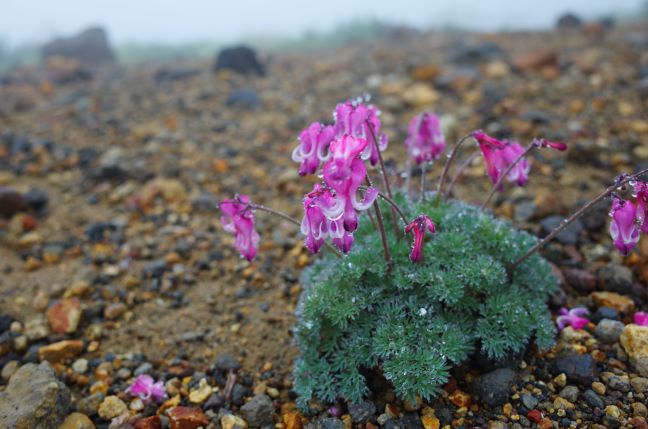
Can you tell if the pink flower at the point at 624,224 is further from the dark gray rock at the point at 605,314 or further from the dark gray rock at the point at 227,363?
the dark gray rock at the point at 227,363

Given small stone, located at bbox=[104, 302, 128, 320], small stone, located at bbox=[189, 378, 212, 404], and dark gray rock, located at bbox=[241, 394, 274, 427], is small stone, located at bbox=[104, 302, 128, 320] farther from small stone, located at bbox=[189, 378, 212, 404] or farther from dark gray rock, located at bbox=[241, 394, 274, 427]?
dark gray rock, located at bbox=[241, 394, 274, 427]

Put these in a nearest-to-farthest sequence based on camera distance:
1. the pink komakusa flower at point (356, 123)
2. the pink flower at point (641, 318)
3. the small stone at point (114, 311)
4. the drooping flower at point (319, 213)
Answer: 1. the drooping flower at point (319, 213)
2. the pink komakusa flower at point (356, 123)
3. the pink flower at point (641, 318)
4. the small stone at point (114, 311)

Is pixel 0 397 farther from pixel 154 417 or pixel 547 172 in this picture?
pixel 547 172

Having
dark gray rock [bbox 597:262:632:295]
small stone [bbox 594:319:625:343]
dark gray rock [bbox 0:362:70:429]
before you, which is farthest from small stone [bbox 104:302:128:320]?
dark gray rock [bbox 597:262:632:295]

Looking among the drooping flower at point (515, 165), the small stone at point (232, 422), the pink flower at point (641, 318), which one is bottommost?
the small stone at point (232, 422)

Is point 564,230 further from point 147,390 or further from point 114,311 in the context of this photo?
point 114,311

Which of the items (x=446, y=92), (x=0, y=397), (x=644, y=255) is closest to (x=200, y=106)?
(x=446, y=92)

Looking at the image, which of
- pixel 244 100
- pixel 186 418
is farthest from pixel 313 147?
pixel 244 100

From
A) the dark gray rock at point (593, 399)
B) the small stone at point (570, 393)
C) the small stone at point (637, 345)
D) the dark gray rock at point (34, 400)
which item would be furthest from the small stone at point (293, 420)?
the small stone at point (637, 345)
